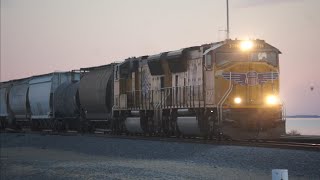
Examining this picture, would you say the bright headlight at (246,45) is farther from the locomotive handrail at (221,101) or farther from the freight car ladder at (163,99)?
the freight car ladder at (163,99)

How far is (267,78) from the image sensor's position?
22.2m

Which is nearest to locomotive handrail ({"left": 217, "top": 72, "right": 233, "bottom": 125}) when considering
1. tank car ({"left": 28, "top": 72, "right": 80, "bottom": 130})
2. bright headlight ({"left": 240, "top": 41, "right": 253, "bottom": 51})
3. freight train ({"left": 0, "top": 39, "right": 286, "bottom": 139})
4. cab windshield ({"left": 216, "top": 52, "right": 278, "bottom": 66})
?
freight train ({"left": 0, "top": 39, "right": 286, "bottom": 139})

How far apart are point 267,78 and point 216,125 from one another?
311 cm

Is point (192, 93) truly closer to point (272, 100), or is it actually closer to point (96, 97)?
point (272, 100)

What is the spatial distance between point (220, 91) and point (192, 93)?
204 centimetres

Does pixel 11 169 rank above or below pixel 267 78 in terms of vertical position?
below

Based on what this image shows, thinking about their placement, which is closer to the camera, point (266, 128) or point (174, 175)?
point (174, 175)

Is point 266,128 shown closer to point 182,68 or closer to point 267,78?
point 267,78

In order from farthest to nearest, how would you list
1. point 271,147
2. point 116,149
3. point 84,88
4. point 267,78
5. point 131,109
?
1. point 84,88
2. point 131,109
3. point 267,78
4. point 116,149
5. point 271,147

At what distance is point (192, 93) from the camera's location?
76.8ft

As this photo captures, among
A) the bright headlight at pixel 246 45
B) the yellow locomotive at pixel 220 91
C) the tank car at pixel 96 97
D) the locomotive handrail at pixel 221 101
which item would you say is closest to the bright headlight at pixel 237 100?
the yellow locomotive at pixel 220 91

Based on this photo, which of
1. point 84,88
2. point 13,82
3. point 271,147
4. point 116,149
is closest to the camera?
point 271,147

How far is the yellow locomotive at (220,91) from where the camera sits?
21.1 metres

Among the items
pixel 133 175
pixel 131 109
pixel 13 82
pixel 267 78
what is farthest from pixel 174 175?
pixel 13 82
